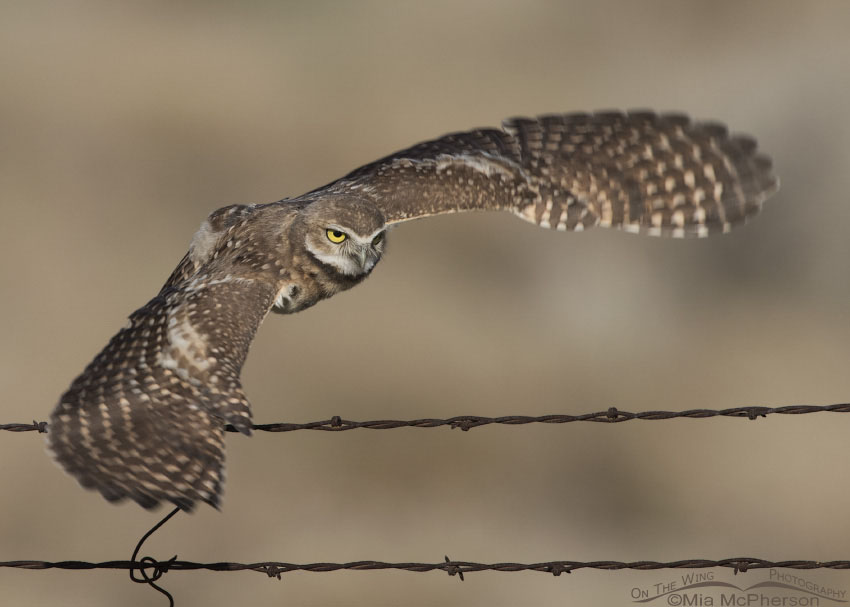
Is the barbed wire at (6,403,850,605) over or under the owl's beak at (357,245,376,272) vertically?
under

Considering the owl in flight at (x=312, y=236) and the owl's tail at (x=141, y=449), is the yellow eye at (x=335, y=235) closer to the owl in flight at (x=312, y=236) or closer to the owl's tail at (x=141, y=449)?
the owl in flight at (x=312, y=236)

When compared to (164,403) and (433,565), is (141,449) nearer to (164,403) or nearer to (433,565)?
(164,403)

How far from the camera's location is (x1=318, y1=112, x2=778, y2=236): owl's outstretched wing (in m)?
8.66

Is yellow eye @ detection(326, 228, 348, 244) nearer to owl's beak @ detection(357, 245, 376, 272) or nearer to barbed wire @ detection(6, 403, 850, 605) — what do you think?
owl's beak @ detection(357, 245, 376, 272)

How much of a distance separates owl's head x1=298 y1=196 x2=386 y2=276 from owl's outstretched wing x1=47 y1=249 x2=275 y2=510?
3.09 feet

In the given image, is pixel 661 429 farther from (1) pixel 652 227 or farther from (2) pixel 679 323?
(1) pixel 652 227

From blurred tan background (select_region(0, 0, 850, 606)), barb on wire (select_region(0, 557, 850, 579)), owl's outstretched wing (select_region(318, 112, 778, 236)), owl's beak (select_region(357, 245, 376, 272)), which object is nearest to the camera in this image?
barb on wire (select_region(0, 557, 850, 579))

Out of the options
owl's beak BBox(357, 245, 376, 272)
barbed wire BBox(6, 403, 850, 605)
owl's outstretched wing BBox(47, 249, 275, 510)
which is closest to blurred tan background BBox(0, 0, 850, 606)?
owl's beak BBox(357, 245, 376, 272)

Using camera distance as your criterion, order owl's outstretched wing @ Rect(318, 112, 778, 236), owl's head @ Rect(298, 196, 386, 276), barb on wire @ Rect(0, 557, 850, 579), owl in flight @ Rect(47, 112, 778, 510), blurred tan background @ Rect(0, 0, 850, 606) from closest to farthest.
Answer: barb on wire @ Rect(0, 557, 850, 579)
owl in flight @ Rect(47, 112, 778, 510)
owl's head @ Rect(298, 196, 386, 276)
owl's outstretched wing @ Rect(318, 112, 778, 236)
blurred tan background @ Rect(0, 0, 850, 606)

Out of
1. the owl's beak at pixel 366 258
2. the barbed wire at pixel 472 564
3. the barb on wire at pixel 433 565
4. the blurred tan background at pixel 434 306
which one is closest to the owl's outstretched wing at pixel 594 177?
the owl's beak at pixel 366 258

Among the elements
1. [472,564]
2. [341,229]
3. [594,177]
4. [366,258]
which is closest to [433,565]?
[472,564]

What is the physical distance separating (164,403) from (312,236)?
2.08 meters

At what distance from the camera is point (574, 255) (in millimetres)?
18500

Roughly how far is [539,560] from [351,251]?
701 centimetres
